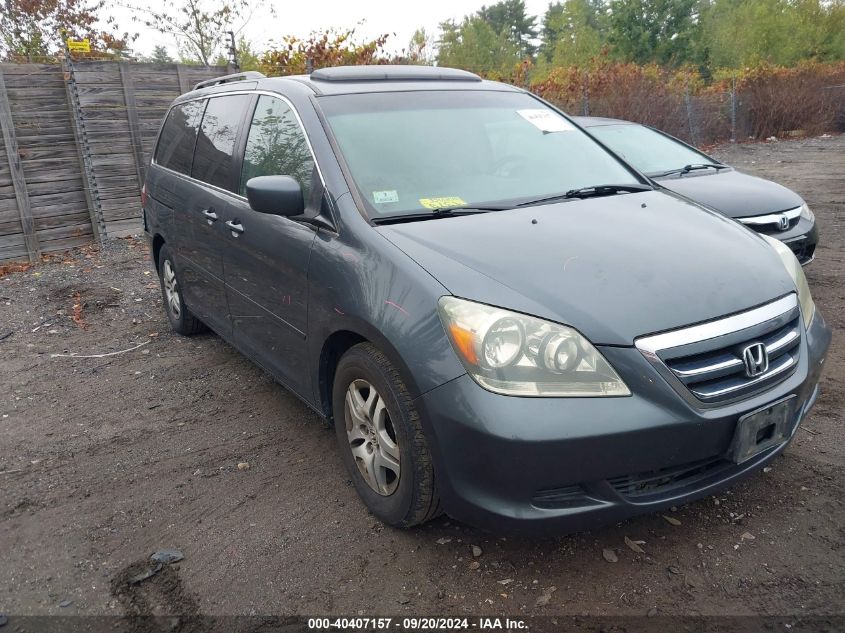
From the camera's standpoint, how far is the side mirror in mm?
2963

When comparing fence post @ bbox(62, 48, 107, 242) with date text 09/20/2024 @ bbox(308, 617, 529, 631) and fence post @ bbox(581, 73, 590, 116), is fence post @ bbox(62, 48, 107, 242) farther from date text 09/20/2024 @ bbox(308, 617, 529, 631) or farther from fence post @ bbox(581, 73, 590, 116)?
fence post @ bbox(581, 73, 590, 116)

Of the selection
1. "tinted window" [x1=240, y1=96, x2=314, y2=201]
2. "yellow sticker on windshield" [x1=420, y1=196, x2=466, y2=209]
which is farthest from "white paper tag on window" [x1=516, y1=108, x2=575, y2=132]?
"tinted window" [x1=240, y1=96, x2=314, y2=201]

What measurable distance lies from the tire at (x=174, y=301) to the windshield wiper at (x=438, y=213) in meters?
2.72

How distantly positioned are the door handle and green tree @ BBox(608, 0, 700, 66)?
36454 millimetres

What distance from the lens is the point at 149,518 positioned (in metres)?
3.03

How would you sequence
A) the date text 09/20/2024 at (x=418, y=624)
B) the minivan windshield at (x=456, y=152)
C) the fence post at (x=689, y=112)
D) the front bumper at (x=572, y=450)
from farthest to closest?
the fence post at (x=689, y=112) < the minivan windshield at (x=456, y=152) < the date text 09/20/2024 at (x=418, y=624) < the front bumper at (x=572, y=450)

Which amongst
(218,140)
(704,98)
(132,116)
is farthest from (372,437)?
(704,98)

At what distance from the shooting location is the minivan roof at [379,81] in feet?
11.6

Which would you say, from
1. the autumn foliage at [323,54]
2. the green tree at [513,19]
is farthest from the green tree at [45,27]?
the green tree at [513,19]

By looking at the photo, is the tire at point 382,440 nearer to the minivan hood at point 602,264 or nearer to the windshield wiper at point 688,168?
the minivan hood at point 602,264

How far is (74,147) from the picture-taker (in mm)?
8250

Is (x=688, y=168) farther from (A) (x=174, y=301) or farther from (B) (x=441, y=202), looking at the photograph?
(A) (x=174, y=301)

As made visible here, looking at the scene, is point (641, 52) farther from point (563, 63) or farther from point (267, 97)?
point (267, 97)

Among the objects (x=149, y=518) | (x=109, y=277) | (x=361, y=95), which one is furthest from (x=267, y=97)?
(x=109, y=277)
